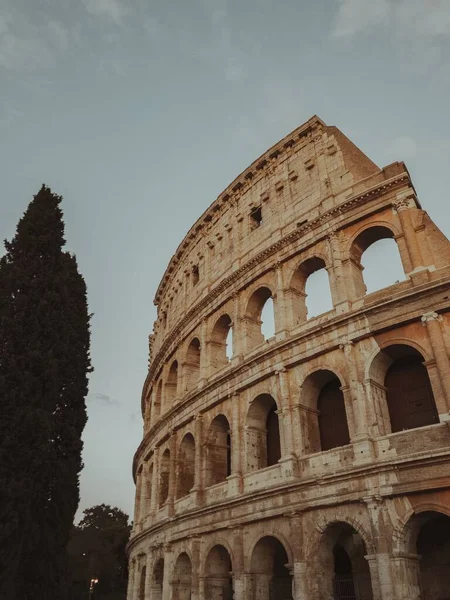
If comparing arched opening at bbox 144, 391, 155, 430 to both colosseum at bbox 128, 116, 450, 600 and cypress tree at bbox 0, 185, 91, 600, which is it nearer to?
colosseum at bbox 128, 116, 450, 600

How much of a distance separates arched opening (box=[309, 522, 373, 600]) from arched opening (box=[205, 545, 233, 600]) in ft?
11.8

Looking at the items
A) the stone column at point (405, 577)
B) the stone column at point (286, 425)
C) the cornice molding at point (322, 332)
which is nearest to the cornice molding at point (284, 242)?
the cornice molding at point (322, 332)

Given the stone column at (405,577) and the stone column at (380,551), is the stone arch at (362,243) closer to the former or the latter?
the stone column at (380,551)

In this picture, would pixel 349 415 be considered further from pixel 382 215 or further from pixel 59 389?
pixel 59 389

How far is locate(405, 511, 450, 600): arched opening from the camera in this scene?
11.0 m

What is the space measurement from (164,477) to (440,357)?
13.2 metres

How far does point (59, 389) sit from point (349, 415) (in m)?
7.73

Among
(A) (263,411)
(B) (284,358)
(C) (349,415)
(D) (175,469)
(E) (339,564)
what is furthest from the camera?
(D) (175,469)

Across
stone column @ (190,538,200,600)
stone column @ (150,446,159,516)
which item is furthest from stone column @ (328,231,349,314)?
stone column @ (150,446,159,516)

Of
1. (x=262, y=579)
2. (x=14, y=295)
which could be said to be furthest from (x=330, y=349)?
(x=14, y=295)

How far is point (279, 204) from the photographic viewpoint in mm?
19328

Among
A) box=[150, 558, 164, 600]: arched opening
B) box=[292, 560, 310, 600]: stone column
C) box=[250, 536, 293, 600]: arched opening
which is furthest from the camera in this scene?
box=[150, 558, 164, 600]: arched opening

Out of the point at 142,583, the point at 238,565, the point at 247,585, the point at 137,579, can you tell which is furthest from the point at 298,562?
the point at 137,579

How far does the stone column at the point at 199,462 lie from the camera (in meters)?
16.6
